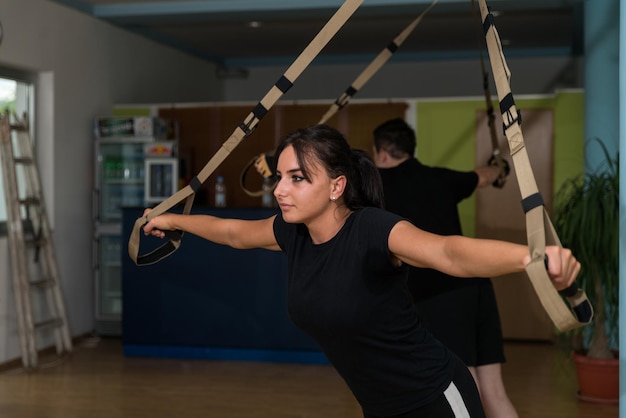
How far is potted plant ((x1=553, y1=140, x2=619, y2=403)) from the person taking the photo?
446 centimetres

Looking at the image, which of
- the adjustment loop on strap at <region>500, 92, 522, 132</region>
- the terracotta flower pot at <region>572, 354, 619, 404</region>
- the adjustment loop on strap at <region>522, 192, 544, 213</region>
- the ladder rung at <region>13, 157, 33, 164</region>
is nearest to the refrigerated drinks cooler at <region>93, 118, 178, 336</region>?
the ladder rung at <region>13, 157, 33, 164</region>

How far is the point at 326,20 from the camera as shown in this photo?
7164mm

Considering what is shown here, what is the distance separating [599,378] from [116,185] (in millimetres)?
4056

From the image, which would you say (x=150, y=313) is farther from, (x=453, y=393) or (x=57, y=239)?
(x=453, y=393)

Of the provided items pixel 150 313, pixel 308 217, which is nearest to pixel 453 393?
pixel 308 217

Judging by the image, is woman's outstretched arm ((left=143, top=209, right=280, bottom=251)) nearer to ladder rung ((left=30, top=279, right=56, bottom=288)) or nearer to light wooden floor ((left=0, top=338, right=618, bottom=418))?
light wooden floor ((left=0, top=338, right=618, bottom=418))

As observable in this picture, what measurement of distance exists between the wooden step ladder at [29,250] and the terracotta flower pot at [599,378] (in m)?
3.39

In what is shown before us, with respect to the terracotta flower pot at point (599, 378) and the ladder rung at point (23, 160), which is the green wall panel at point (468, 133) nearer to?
the terracotta flower pot at point (599, 378)

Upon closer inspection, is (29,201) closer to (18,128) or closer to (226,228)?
(18,128)

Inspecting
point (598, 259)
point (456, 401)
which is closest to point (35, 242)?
point (598, 259)

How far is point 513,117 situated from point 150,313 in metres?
4.69

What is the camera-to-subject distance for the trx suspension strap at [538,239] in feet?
4.53

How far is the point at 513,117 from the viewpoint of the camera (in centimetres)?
164

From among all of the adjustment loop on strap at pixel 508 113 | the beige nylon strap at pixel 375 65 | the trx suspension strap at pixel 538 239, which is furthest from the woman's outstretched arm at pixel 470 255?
the beige nylon strap at pixel 375 65
